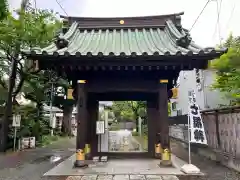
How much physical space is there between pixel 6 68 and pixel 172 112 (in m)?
16.6

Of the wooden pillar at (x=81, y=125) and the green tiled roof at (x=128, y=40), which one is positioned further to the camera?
the green tiled roof at (x=128, y=40)

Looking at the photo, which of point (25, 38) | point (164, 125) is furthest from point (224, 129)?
point (25, 38)

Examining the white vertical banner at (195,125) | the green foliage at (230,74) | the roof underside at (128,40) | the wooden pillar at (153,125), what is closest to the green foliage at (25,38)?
the roof underside at (128,40)

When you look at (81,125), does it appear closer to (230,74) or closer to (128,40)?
(128,40)

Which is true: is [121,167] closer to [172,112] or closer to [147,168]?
[147,168]

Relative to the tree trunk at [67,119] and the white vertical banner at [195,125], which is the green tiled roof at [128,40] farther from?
the tree trunk at [67,119]

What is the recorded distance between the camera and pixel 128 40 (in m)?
9.29

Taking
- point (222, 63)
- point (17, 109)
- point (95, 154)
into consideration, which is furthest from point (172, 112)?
point (95, 154)

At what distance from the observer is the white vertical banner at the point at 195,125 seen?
25.5ft

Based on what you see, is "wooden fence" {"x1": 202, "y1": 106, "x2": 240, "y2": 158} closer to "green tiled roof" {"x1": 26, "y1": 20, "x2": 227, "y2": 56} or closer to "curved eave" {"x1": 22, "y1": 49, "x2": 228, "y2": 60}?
"curved eave" {"x1": 22, "y1": 49, "x2": 228, "y2": 60}

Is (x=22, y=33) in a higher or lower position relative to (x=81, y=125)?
higher

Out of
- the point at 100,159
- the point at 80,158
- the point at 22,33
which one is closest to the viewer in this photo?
the point at 80,158

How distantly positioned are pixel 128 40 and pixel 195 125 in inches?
157

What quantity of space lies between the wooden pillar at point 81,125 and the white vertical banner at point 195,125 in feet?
11.4
